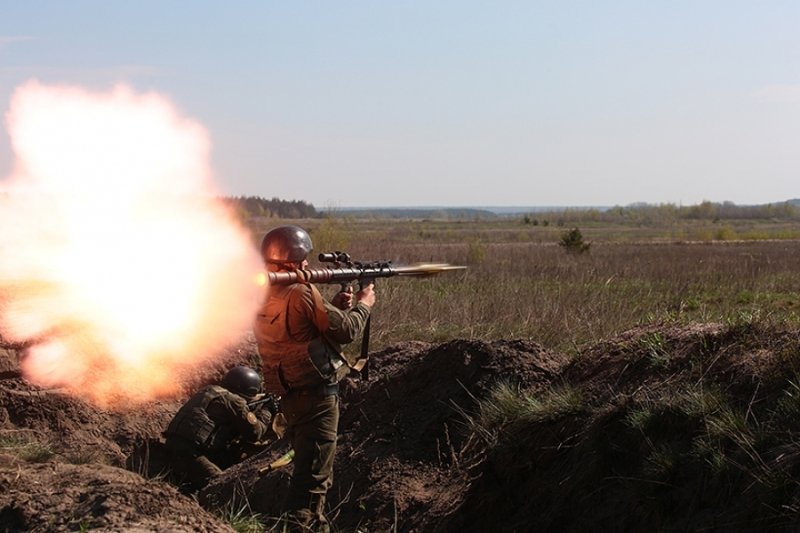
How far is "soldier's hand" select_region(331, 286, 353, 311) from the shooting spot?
648cm

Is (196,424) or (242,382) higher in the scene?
(242,382)

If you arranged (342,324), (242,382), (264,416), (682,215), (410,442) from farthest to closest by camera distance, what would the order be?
(682,215) → (264,416) → (242,382) → (410,442) → (342,324)

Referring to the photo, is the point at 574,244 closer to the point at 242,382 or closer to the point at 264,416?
the point at 264,416

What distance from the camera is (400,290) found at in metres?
17.0

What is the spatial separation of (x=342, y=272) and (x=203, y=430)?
2.65m

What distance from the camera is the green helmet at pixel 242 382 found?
28.9 feet

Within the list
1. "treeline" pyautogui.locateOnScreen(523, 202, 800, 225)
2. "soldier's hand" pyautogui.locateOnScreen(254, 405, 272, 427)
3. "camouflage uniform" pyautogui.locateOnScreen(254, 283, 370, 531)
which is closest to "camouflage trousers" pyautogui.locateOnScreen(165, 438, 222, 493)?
"soldier's hand" pyautogui.locateOnScreen(254, 405, 272, 427)

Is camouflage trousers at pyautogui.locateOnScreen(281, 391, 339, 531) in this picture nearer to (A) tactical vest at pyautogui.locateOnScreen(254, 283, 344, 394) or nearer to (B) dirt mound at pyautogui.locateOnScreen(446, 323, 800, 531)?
(A) tactical vest at pyautogui.locateOnScreen(254, 283, 344, 394)

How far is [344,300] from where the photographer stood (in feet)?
21.3

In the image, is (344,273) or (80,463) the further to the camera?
(80,463)

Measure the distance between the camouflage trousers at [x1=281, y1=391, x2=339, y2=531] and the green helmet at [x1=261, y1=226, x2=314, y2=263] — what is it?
959 mm

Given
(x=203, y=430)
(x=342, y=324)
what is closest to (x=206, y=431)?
(x=203, y=430)

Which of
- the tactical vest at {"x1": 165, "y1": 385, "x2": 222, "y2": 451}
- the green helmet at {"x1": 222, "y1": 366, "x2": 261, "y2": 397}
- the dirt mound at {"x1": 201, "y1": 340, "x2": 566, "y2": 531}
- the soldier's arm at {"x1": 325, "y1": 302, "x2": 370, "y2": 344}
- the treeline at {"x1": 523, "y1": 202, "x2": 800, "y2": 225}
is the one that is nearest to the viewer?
the soldier's arm at {"x1": 325, "y1": 302, "x2": 370, "y2": 344}

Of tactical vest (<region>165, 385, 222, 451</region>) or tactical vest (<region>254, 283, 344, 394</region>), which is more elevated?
tactical vest (<region>254, 283, 344, 394</region>)
